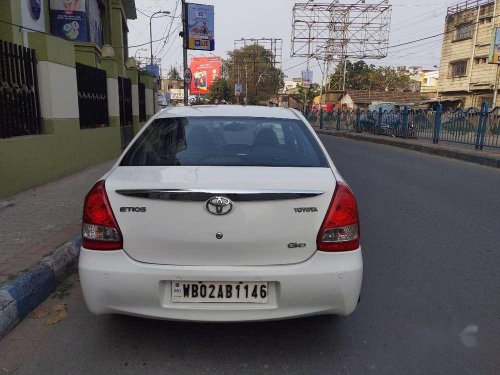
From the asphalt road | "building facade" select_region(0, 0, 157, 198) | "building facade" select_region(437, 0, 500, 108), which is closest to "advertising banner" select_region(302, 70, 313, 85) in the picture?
"building facade" select_region(437, 0, 500, 108)

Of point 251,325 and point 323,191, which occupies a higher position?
point 323,191

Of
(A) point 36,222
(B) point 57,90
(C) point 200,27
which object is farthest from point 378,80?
(A) point 36,222

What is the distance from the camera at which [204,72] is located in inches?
2886

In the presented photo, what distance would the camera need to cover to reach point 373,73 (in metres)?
71.7

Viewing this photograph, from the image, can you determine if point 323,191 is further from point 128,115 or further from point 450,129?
point 450,129

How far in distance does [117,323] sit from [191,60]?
75852 millimetres

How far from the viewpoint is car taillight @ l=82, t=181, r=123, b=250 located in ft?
8.17

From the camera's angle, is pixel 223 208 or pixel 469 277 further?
pixel 469 277

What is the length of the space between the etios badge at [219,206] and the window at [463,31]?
3603 cm

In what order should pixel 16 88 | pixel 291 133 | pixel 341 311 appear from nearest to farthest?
pixel 341 311 < pixel 291 133 < pixel 16 88

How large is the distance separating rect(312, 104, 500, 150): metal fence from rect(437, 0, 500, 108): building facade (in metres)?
10.5

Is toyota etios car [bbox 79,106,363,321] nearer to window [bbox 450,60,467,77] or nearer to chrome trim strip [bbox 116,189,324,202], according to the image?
chrome trim strip [bbox 116,189,324,202]

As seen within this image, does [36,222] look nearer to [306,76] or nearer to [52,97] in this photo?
[52,97]

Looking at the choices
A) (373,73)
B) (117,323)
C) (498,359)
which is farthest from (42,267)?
(373,73)
